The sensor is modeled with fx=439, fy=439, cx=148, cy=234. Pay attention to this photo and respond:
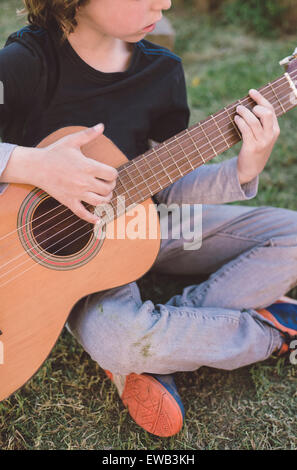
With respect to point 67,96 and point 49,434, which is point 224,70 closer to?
point 67,96

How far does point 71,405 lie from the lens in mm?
1334

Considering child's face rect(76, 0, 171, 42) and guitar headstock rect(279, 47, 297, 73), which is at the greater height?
child's face rect(76, 0, 171, 42)

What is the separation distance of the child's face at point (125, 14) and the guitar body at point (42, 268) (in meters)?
0.28

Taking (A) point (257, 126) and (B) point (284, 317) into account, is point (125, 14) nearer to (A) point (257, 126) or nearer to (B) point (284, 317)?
(A) point (257, 126)

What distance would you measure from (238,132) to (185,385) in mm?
803

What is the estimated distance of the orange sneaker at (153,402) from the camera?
122 centimetres

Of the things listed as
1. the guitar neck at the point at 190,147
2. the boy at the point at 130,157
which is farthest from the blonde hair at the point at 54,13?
the guitar neck at the point at 190,147

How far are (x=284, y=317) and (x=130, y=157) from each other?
74 centimetres

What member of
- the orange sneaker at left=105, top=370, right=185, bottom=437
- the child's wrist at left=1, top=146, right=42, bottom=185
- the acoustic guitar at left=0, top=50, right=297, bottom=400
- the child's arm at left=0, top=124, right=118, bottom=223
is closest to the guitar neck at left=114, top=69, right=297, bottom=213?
the acoustic guitar at left=0, top=50, right=297, bottom=400

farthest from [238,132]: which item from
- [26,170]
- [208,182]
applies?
[26,170]

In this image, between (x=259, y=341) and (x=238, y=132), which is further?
(x=259, y=341)

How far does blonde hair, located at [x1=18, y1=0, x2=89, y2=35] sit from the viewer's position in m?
1.17

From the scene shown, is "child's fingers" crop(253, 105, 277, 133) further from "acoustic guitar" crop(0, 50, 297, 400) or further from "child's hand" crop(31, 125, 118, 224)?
"child's hand" crop(31, 125, 118, 224)

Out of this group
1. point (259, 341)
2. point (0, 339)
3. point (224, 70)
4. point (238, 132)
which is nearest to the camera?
point (0, 339)
